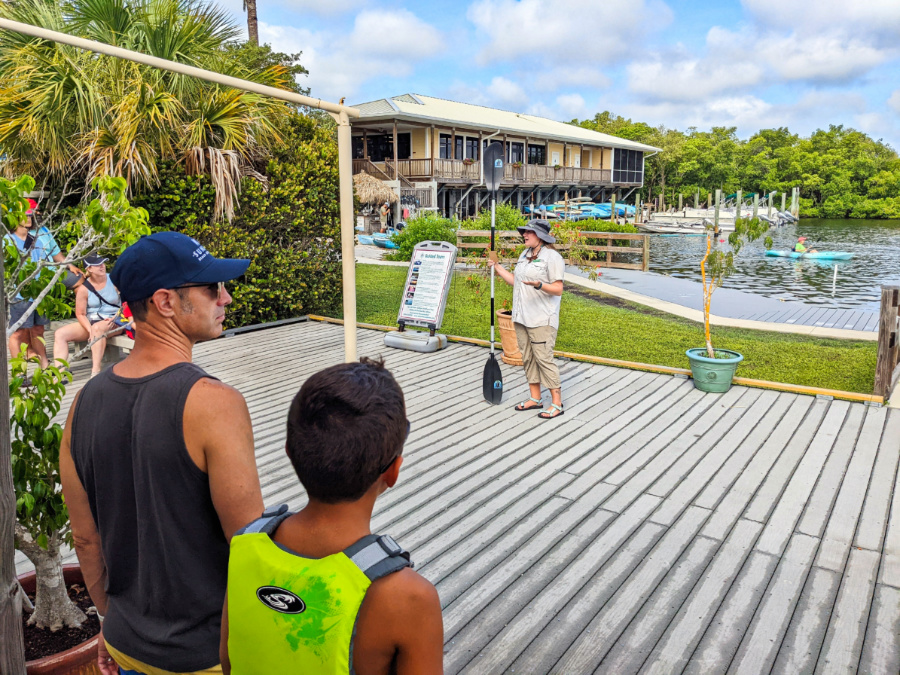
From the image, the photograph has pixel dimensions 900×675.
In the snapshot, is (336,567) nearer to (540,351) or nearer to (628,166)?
(540,351)

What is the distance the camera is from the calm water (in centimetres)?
1736

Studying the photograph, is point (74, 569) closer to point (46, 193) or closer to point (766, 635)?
point (766, 635)

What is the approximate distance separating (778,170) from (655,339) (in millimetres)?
75514

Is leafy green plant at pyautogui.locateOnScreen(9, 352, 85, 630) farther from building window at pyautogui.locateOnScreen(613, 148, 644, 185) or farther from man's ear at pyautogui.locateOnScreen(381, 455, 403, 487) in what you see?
building window at pyautogui.locateOnScreen(613, 148, 644, 185)

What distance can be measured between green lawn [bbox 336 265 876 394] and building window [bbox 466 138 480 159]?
2530cm

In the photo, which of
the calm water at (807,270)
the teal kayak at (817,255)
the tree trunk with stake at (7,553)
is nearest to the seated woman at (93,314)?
the tree trunk with stake at (7,553)

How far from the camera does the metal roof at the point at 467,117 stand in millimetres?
31312

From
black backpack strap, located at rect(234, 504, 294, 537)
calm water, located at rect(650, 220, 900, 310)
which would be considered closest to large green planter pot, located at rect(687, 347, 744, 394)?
black backpack strap, located at rect(234, 504, 294, 537)

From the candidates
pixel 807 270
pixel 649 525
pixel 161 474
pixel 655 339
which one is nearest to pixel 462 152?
pixel 807 270

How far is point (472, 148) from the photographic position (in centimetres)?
3866

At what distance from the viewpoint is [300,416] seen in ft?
4.53

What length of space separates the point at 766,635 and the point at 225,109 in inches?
340

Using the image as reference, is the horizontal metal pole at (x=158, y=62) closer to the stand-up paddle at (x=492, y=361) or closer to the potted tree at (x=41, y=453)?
the potted tree at (x=41, y=453)

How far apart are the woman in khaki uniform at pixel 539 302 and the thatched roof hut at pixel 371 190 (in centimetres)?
2512
